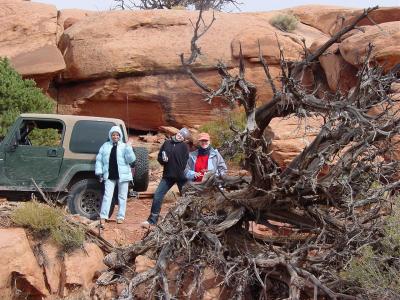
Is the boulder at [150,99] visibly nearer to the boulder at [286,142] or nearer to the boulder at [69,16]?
the boulder at [69,16]

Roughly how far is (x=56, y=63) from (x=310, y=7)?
29.6ft

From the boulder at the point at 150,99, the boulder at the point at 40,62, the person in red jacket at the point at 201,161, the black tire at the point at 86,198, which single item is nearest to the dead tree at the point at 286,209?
the person in red jacket at the point at 201,161

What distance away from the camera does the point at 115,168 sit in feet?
33.1

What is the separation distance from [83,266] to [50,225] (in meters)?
0.68

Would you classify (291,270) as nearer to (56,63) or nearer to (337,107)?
(337,107)

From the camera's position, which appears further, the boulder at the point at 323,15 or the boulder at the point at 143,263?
the boulder at the point at 323,15

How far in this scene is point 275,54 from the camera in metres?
17.9

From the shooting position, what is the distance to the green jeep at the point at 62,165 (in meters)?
10.6

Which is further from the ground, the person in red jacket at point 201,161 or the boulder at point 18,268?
the person in red jacket at point 201,161

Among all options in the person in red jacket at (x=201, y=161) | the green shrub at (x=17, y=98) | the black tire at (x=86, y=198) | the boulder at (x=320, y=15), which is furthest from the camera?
the boulder at (x=320, y=15)

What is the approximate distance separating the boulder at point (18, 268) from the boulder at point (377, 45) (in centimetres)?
814

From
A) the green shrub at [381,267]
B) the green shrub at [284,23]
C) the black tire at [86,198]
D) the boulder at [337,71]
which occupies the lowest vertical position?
the black tire at [86,198]

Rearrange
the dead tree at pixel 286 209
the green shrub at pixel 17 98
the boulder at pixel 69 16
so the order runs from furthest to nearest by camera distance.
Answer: the boulder at pixel 69 16 < the green shrub at pixel 17 98 < the dead tree at pixel 286 209

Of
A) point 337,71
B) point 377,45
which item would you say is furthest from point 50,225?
point 337,71
